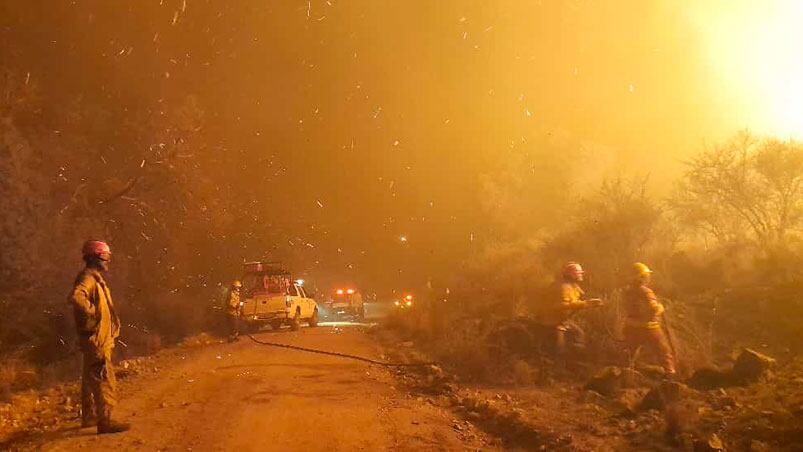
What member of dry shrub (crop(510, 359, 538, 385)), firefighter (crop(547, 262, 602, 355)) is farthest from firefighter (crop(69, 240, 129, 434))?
firefighter (crop(547, 262, 602, 355))

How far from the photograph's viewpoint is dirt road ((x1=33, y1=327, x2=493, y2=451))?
718cm

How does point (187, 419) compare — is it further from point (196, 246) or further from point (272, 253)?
point (272, 253)

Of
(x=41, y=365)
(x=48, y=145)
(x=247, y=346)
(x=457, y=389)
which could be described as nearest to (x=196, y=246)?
(x=48, y=145)

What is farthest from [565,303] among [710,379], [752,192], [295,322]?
[295,322]

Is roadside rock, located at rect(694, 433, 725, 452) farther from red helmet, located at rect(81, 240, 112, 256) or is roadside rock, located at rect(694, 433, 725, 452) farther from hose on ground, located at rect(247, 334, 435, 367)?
hose on ground, located at rect(247, 334, 435, 367)

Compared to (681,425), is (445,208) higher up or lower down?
higher up

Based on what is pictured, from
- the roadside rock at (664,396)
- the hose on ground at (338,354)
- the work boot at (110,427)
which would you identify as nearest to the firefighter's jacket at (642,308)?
the roadside rock at (664,396)

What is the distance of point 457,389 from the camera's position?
34.2 feet

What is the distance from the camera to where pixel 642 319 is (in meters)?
10.3

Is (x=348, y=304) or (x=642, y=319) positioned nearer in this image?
(x=642, y=319)

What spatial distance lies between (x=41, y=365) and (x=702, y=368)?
12542mm

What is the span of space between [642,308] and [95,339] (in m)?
7.62

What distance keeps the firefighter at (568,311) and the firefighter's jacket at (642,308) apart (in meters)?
1.10

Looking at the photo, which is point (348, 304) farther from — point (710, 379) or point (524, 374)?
point (710, 379)
